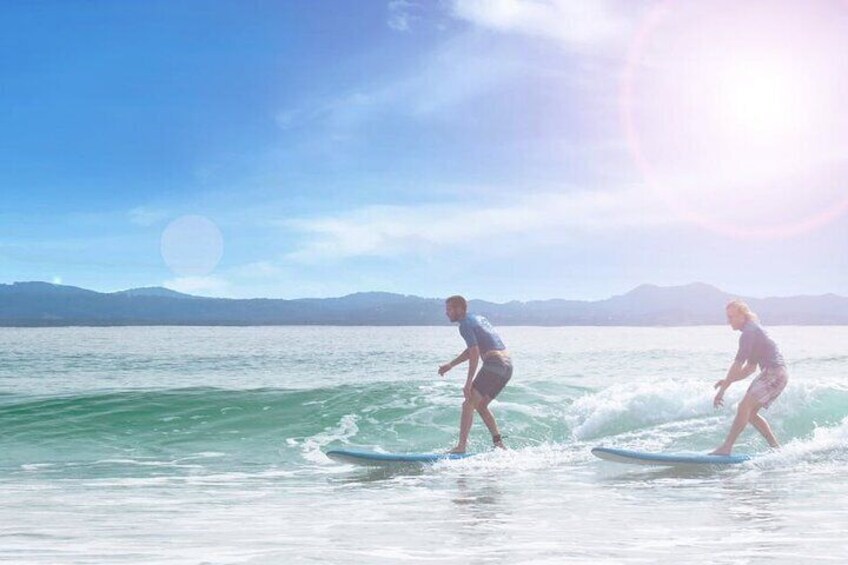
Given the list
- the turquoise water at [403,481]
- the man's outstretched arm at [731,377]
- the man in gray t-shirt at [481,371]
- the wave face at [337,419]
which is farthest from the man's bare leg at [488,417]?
the man's outstretched arm at [731,377]

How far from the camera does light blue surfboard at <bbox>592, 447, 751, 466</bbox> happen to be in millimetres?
13062

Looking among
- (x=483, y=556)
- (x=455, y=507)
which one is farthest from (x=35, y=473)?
(x=483, y=556)

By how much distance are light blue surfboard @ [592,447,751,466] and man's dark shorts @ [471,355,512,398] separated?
1.75m

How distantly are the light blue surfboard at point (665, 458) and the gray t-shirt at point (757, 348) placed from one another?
Answer: 55.7 inches

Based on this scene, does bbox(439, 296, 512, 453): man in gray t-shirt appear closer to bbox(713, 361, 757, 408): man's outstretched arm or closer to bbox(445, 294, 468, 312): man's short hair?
bbox(445, 294, 468, 312): man's short hair

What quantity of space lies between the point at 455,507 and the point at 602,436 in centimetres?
912

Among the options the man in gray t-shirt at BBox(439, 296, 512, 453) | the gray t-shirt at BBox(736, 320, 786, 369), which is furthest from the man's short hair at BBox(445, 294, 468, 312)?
the gray t-shirt at BBox(736, 320, 786, 369)

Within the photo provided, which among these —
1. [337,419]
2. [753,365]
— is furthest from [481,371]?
[337,419]

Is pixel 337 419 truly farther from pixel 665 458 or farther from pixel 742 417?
pixel 742 417

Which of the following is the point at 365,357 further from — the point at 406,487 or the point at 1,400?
the point at 406,487

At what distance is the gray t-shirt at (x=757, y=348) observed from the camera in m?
13.4

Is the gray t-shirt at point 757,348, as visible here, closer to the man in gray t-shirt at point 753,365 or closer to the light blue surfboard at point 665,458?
the man in gray t-shirt at point 753,365

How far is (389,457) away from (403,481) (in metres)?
1.36

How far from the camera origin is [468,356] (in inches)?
540
